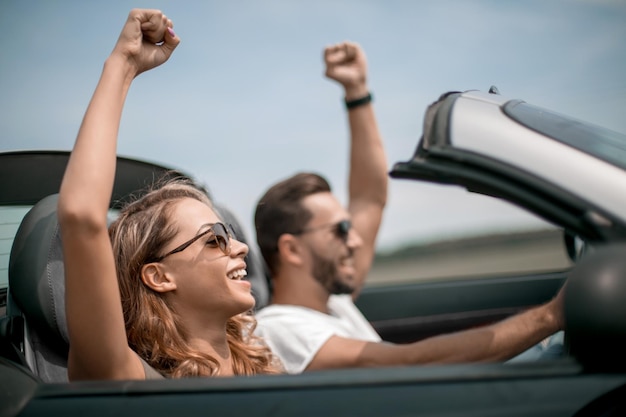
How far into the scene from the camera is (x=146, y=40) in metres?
1.79

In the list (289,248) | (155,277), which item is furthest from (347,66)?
(155,277)

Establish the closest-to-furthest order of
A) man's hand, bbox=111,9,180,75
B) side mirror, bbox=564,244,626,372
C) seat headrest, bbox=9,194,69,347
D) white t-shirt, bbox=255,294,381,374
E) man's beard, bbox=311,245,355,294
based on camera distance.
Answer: side mirror, bbox=564,244,626,372 → man's hand, bbox=111,9,180,75 → seat headrest, bbox=9,194,69,347 → white t-shirt, bbox=255,294,381,374 → man's beard, bbox=311,245,355,294

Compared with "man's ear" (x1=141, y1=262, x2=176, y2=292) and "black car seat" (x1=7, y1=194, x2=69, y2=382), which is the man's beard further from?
"black car seat" (x1=7, y1=194, x2=69, y2=382)

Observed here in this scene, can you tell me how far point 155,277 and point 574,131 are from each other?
1.15 metres

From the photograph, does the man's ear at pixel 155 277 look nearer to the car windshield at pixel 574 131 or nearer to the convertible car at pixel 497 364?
the convertible car at pixel 497 364

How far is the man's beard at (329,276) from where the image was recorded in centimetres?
320

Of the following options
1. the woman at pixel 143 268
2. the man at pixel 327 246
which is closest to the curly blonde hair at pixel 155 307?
the woman at pixel 143 268

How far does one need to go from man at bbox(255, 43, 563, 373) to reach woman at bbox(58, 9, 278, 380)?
0.89 feet

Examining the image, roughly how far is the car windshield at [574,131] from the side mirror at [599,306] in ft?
0.88

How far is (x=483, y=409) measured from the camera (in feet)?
4.17

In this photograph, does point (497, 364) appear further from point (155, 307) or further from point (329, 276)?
point (329, 276)

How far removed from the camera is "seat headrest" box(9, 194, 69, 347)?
71.7 inches

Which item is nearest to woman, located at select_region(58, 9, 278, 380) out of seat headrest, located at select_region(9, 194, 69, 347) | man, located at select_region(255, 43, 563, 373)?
seat headrest, located at select_region(9, 194, 69, 347)

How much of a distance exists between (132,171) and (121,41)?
0.85 m
